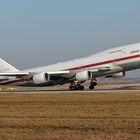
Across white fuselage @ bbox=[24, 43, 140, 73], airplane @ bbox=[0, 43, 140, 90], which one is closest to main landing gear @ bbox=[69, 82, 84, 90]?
airplane @ bbox=[0, 43, 140, 90]

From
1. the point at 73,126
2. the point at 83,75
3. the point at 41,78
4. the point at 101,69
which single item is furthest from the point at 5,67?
the point at 73,126

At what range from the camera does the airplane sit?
5327 cm

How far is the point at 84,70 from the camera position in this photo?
55.7 metres

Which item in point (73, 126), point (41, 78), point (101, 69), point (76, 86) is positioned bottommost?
point (73, 126)

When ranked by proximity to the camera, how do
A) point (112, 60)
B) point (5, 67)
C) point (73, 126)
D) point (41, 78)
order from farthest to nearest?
point (5, 67) < point (41, 78) < point (112, 60) < point (73, 126)

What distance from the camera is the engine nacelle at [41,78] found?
55.8m

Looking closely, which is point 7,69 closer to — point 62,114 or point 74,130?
point 62,114

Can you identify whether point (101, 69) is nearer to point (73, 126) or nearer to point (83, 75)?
point (83, 75)

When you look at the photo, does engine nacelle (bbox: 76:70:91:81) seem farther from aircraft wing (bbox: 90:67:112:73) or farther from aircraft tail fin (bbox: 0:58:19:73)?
aircraft tail fin (bbox: 0:58:19:73)

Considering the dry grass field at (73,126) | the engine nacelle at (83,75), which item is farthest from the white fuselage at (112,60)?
the dry grass field at (73,126)

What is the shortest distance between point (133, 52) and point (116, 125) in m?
36.8

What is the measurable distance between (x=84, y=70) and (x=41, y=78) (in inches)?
215

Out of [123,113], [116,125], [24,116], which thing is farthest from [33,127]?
[123,113]

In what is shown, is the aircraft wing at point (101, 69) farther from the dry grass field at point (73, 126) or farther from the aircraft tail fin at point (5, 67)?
the dry grass field at point (73, 126)
